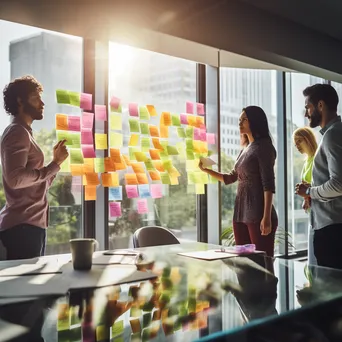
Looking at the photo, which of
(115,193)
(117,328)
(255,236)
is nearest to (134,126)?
(115,193)

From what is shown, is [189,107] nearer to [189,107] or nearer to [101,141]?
[189,107]

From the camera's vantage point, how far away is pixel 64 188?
298 cm

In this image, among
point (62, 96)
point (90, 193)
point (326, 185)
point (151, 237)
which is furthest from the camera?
point (90, 193)

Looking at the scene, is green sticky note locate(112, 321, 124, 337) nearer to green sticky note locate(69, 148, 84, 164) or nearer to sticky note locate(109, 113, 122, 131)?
green sticky note locate(69, 148, 84, 164)

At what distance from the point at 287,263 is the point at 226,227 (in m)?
2.37

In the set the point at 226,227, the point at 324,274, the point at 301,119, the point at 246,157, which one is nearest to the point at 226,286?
the point at 324,274

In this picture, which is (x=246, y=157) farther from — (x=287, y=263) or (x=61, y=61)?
(x=61, y=61)

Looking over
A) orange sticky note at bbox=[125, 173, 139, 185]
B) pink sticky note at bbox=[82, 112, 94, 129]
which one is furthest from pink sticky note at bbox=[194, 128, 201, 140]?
pink sticky note at bbox=[82, 112, 94, 129]

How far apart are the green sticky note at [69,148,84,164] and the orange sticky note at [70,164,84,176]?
0.09ft

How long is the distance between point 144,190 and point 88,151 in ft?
2.00

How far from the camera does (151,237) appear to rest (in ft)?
8.04

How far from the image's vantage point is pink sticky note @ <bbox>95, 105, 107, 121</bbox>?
9.93ft

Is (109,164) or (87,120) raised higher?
(87,120)

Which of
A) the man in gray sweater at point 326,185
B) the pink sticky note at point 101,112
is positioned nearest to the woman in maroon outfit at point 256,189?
the man in gray sweater at point 326,185
